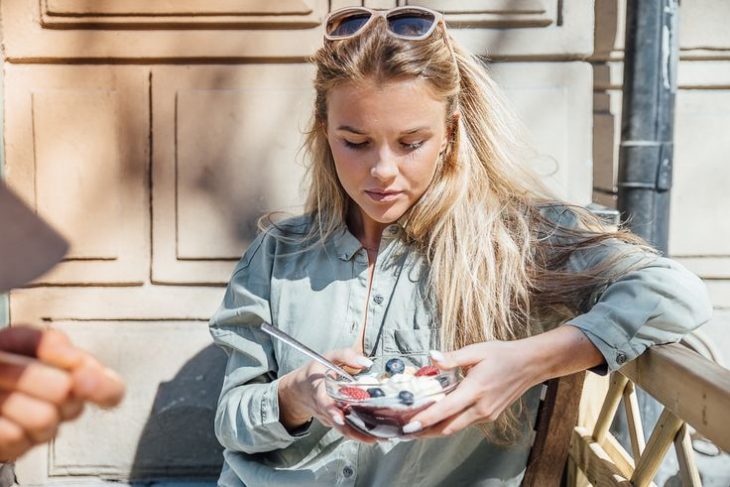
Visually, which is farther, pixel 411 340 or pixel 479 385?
pixel 411 340

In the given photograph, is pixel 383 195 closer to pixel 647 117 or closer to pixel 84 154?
pixel 647 117

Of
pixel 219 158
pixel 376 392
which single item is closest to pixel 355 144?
pixel 376 392

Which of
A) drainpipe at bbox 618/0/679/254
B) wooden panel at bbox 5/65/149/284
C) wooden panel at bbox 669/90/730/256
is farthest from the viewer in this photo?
wooden panel at bbox 669/90/730/256

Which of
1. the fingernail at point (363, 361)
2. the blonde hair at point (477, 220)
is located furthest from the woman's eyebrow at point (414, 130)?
the fingernail at point (363, 361)

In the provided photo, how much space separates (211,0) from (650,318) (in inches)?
79.7

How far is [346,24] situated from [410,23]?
16cm

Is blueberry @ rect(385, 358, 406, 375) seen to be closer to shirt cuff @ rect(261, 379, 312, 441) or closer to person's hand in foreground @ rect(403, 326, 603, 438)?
person's hand in foreground @ rect(403, 326, 603, 438)

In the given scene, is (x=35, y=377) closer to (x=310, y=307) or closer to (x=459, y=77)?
(x=310, y=307)

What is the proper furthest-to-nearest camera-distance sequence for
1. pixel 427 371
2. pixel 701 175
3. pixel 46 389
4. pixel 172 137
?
pixel 701 175
pixel 172 137
pixel 427 371
pixel 46 389

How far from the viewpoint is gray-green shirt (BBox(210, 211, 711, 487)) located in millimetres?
2104

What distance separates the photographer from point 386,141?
212 cm

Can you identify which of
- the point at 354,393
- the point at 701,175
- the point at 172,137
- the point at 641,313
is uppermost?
the point at 172,137

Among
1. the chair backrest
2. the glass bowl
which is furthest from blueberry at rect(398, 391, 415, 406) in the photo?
the chair backrest

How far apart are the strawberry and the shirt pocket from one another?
0.36m
